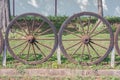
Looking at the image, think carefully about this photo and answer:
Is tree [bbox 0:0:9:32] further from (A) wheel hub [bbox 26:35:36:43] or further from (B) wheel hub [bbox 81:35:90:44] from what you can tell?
(B) wheel hub [bbox 81:35:90:44]

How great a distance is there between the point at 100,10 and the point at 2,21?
457 centimetres

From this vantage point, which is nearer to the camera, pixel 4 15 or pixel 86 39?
pixel 86 39

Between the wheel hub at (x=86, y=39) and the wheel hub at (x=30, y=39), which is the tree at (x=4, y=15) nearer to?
the wheel hub at (x=30, y=39)

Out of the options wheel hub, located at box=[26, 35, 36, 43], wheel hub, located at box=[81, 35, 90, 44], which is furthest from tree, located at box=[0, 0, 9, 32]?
wheel hub, located at box=[81, 35, 90, 44]

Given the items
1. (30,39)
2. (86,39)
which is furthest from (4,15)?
(86,39)

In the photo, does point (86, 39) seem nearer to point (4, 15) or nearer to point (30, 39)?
point (30, 39)

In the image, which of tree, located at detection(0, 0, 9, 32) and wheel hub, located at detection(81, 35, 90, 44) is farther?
tree, located at detection(0, 0, 9, 32)

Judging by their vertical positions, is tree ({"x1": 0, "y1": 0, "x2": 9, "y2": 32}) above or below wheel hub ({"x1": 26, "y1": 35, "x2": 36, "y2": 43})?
above

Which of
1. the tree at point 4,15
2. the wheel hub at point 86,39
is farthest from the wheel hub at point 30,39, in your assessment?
the tree at point 4,15

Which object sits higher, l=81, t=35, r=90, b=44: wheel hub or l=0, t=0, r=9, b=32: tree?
l=0, t=0, r=9, b=32: tree

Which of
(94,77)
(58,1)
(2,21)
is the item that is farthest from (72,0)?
(94,77)

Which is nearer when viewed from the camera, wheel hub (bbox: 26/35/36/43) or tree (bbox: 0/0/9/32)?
→ wheel hub (bbox: 26/35/36/43)

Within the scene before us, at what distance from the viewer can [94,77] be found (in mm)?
8656

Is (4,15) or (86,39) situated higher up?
(4,15)
